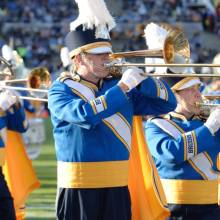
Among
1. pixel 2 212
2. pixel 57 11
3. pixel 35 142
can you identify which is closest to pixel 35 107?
pixel 35 142

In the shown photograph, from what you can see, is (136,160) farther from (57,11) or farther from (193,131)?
(57,11)

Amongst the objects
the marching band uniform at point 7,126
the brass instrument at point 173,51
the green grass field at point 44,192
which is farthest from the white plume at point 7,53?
the brass instrument at point 173,51

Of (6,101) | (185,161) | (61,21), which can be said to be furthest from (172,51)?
(61,21)

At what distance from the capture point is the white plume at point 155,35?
22.4ft

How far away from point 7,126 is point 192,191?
2861mm

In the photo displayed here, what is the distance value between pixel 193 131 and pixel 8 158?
3.35 m

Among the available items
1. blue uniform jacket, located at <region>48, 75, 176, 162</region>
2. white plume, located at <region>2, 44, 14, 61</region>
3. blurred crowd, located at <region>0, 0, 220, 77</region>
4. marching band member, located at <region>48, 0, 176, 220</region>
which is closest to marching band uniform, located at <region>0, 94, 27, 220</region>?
marching band member, located at <region>48, 0, 176, 220</region>

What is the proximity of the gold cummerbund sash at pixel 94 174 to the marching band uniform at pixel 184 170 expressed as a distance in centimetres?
64

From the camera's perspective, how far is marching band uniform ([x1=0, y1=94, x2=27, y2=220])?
7694 millimetres

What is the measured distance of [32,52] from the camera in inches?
1299

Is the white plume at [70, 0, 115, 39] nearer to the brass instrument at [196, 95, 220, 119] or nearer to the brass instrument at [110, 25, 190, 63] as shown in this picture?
the brass instrument at [110, 25, 190, 63]

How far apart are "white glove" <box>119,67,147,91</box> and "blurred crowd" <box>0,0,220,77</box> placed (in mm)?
25629

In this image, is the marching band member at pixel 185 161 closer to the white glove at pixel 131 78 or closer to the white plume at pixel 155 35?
the white plume at pixel 155 35

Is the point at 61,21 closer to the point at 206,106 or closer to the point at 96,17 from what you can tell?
the point at 206,106
